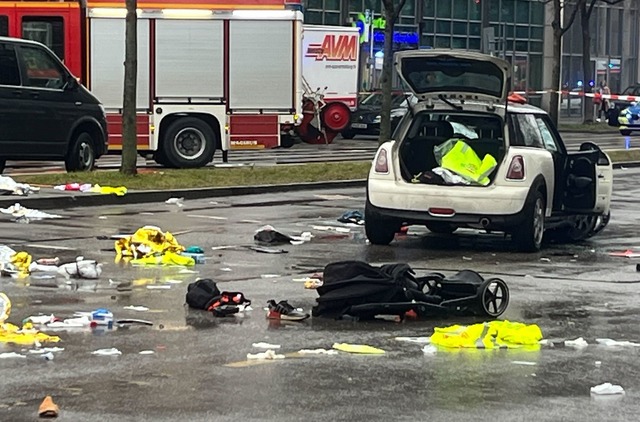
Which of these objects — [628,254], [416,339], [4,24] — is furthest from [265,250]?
[4,24]

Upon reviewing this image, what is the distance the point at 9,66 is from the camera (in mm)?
20656

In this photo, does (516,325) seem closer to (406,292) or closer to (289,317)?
(406,292)

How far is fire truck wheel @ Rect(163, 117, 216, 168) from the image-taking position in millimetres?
24531

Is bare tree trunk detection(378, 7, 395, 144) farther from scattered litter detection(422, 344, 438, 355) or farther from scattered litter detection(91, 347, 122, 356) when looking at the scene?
scattered litter detection(91, 347, 122, 356)

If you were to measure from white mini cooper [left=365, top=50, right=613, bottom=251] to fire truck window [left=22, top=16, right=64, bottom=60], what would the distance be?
39.0 ft

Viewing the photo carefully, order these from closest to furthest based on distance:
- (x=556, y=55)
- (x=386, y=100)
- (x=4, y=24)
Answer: (x=4, y=24) < (x=386, y=100) < (x=556, y=55)

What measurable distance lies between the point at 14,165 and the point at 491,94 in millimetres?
13276

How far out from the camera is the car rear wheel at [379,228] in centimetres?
1427

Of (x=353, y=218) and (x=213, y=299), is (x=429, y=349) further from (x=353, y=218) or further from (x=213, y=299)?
(x=353, y=218)

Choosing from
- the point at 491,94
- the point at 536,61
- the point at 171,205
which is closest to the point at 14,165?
the point at 171,205

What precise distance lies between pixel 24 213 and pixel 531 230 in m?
6.19

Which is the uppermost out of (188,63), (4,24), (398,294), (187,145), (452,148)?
(4,24)

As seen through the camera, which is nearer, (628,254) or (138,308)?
(138,308)

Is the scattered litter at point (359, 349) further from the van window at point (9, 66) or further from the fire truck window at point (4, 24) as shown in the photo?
the fire truck window at point (4, 24)
